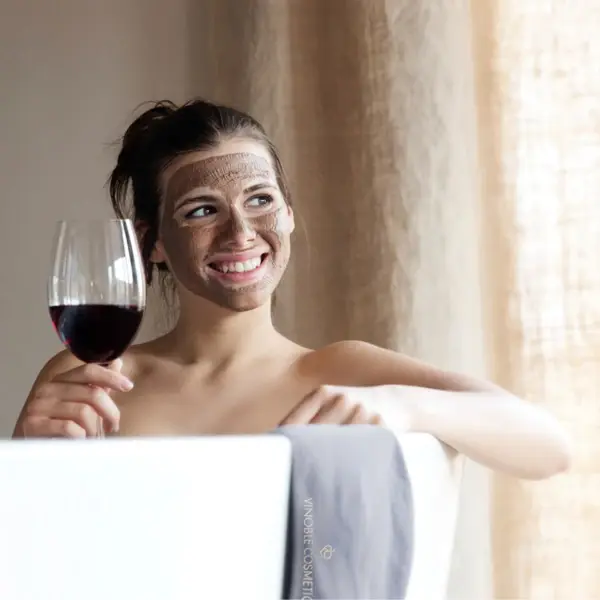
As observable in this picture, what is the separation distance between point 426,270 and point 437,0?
1.47ft

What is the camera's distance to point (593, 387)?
4.94 ft

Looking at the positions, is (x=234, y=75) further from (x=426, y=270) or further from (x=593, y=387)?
(x=593, y=387)

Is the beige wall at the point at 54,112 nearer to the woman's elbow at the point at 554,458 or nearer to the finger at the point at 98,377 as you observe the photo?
the finger at the point at 98,377

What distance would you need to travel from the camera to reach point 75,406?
121cm

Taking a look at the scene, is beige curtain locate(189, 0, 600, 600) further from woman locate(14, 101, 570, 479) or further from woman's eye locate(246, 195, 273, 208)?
woman's eye locate(246, 195, 273, 208)

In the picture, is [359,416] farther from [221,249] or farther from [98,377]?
[221,249]

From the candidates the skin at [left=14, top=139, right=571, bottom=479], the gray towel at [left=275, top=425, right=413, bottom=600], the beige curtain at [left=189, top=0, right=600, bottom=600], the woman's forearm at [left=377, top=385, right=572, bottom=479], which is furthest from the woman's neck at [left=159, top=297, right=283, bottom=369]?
the gray towel at [left=275, top=425, right=413, bottom=600]

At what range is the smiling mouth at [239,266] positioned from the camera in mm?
1611

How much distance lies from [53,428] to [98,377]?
91mm

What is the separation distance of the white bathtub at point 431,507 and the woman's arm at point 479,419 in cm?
3

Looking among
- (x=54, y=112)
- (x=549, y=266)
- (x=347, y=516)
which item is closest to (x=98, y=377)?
(x=347, y=516)

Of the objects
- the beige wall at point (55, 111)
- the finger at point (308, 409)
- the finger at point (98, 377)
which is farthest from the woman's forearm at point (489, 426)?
the beige wall at point (55, 111)

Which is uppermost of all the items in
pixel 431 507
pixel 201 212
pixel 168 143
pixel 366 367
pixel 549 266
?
pixel 168 143

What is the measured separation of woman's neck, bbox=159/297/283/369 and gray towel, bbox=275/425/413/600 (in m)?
0.59
